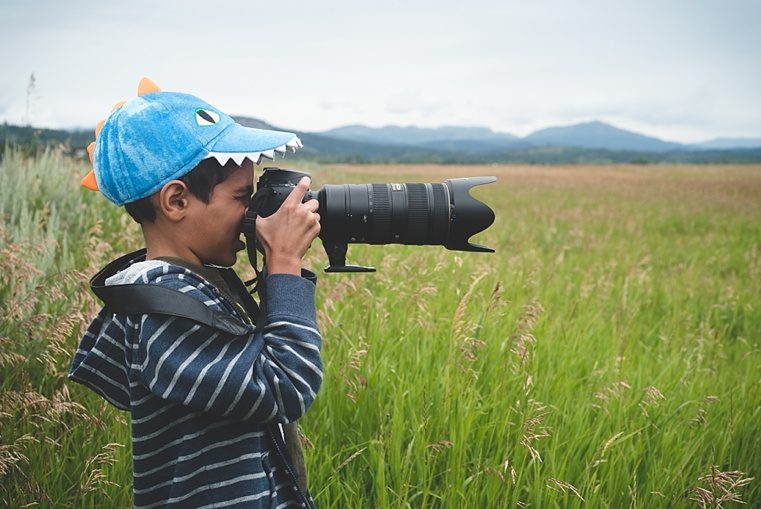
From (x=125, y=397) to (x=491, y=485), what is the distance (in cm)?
119

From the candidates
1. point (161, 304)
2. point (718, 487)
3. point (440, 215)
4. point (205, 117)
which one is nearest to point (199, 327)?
point (161, 304)

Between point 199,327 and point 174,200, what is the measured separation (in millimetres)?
313

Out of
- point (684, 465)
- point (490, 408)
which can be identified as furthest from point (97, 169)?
point (684, 465)

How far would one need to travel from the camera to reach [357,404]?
2223 millimetres

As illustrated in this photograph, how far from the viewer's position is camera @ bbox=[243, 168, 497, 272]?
5.21ft

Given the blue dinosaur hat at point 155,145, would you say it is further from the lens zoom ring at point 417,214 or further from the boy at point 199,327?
the lens zoom ring at point 417,214

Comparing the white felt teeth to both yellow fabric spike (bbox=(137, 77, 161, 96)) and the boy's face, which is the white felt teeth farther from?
yellow fabric spike (bbox=(137, 77, 161, 96))

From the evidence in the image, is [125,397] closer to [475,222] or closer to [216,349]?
[216,349]

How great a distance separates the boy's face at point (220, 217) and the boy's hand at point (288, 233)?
7cm

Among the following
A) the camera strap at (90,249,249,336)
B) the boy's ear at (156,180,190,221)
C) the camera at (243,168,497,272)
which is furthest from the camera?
the camera at (243,168,497,272)

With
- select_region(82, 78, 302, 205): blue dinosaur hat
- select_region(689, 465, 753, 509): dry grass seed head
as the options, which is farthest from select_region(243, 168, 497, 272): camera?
select_region(689, 465, 753, 509): dry grass seed head

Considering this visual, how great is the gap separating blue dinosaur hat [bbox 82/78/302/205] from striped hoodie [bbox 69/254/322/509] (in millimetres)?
195

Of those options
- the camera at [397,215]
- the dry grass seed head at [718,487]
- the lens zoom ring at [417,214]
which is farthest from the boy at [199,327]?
the dry grass seed head at [718,487]

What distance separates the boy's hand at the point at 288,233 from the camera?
1315mm
